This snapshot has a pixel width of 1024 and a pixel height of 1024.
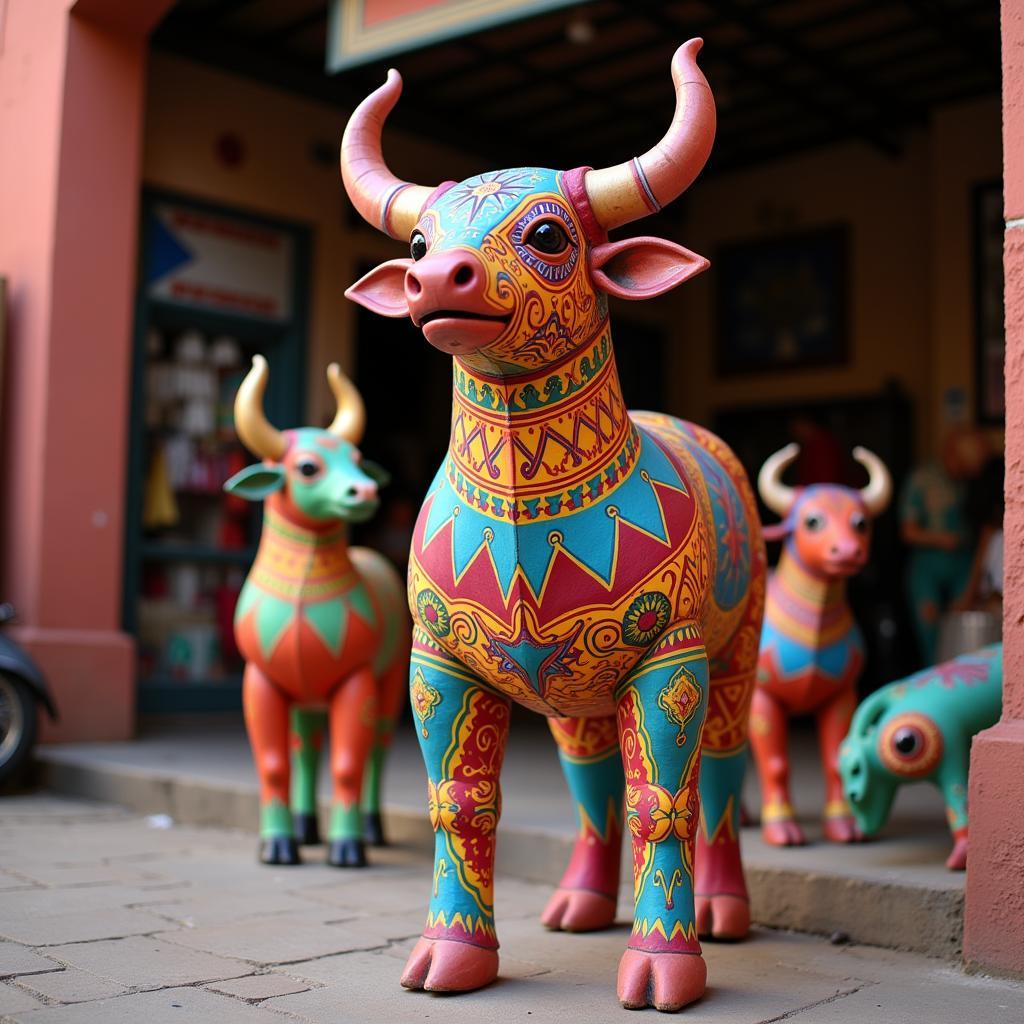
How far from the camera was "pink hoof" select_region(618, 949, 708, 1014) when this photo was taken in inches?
109

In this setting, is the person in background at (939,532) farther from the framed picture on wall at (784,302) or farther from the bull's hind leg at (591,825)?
the bull's hind leg at (591,825)

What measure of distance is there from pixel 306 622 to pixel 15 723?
251cm

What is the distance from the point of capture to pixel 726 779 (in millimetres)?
3648

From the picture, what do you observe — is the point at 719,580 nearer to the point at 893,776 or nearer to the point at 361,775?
the point at 893,776

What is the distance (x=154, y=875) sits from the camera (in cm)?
441

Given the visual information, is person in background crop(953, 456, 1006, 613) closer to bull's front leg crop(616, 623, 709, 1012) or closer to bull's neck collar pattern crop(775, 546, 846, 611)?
bull's neck collar pattern crop(775, 546, 846, 611)

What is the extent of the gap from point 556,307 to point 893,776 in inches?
82.2

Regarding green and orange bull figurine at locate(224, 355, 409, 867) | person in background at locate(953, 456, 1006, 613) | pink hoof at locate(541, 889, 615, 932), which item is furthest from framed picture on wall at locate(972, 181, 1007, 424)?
pink hoof at locate(541, 889, 615, 932)

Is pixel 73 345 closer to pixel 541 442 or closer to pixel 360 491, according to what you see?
pixel 360 491

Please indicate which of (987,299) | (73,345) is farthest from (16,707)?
(987,299)

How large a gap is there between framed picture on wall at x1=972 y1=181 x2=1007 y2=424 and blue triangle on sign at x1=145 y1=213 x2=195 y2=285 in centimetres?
598

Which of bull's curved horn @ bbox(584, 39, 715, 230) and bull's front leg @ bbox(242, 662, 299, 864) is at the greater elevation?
bull's curved horn @ bbox(584, 39, 715, 230)

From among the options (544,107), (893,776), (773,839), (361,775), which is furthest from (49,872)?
(544,107)

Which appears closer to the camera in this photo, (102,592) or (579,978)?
(579,978)
